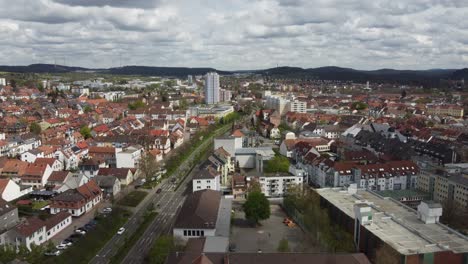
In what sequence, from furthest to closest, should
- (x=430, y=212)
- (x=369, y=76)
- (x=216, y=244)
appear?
(x=369, y=76) → (x=430, y=212) → (x=216, y=244)

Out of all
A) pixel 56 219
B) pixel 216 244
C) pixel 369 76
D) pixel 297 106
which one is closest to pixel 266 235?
pixel 216 244

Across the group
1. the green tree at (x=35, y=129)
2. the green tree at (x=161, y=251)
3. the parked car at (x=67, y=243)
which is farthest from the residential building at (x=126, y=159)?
the green tree at (x=161, y=251)

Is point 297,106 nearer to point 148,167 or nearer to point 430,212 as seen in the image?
point 148,167

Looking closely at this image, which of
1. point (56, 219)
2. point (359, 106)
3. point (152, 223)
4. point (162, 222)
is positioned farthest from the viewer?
point (359, 106)

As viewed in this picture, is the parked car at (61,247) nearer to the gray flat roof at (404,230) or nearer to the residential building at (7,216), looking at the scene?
the residential building at (7,216)

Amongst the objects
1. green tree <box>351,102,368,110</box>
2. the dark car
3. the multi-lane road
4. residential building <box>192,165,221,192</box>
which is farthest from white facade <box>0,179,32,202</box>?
green tree <box>351,102,368,110</box>

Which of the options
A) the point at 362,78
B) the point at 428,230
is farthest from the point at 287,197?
the point at 362,78
